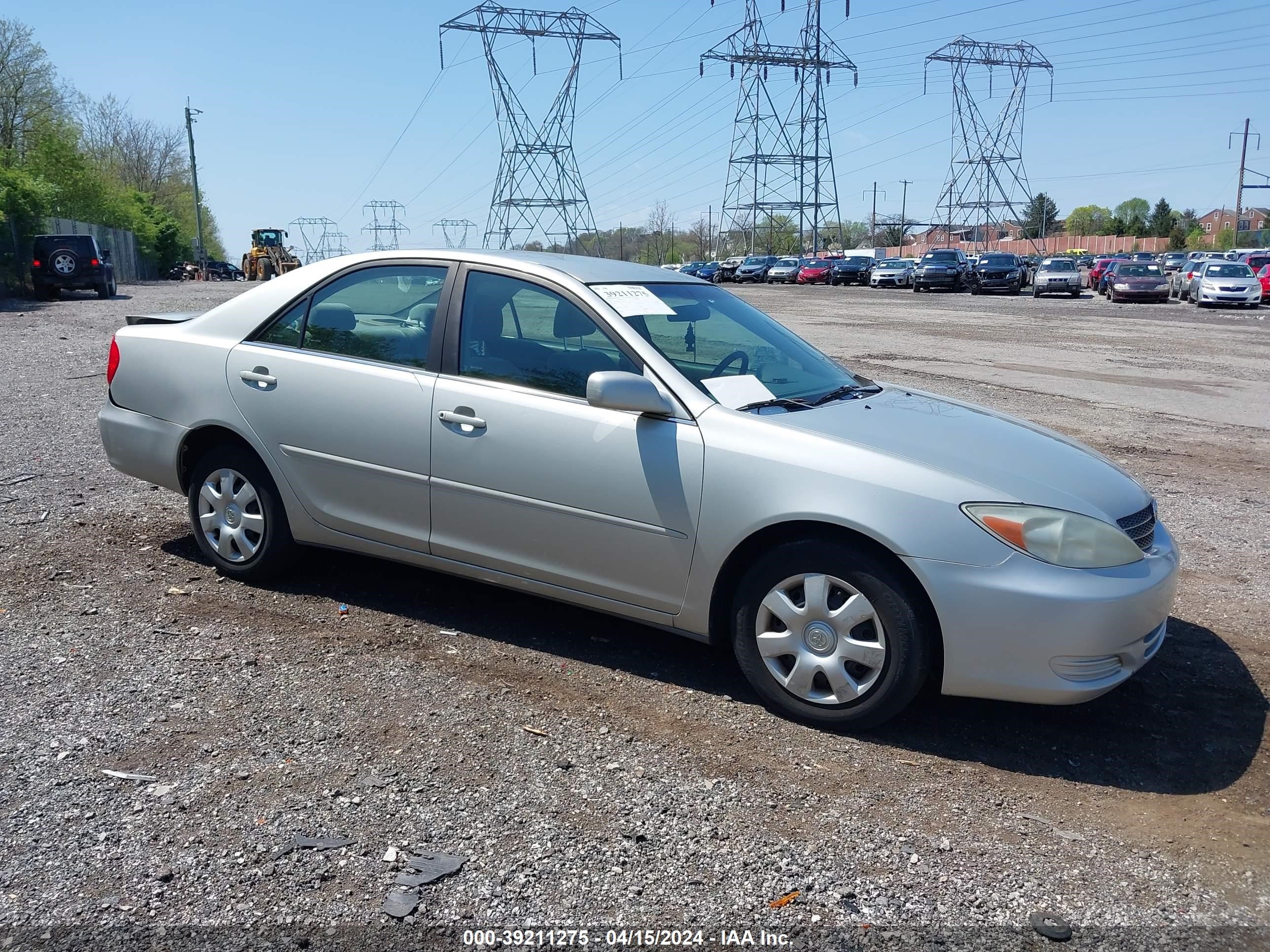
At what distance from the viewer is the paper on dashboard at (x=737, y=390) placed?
4.08 m

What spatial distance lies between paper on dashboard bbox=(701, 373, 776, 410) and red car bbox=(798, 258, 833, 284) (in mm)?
57172

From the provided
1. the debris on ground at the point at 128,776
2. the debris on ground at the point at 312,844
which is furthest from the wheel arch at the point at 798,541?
the debris on ground at the point at 128,776

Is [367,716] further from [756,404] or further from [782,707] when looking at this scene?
[756,404]

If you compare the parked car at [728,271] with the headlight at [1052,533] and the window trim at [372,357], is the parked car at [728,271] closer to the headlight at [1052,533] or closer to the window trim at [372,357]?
the window trim at [372,357]

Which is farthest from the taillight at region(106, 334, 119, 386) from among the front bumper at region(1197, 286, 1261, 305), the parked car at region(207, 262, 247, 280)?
the parked car at region(207, 262, 247, 280)

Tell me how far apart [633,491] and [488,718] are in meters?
0.98

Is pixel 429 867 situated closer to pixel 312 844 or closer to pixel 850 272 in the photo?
pixel 312 844

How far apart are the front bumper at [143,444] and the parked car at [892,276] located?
50.1 metres

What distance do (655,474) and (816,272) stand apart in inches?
2286

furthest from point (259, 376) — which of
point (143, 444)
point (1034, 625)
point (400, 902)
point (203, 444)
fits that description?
point (1034, 625)

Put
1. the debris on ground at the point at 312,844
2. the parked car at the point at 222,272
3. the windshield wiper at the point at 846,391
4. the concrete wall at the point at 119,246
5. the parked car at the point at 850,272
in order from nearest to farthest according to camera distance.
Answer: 1. the debris on ground at the point at 312,844
2. the windshield wiper at the point at 846,391
3. the concrete wall at the point at 119,246
4. the parked car at the point at 850,272
5. the parked car at the point at 222,272

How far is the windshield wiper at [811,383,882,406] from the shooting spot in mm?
4352

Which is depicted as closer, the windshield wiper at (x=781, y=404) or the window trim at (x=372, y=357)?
the windshield wiper at (x=781, y=404)

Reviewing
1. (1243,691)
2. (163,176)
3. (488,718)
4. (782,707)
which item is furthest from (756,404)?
(163,176)
